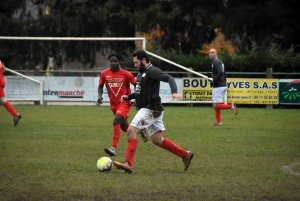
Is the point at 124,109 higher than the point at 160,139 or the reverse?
higher

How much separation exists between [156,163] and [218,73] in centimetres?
834

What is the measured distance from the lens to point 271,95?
27.7 metres

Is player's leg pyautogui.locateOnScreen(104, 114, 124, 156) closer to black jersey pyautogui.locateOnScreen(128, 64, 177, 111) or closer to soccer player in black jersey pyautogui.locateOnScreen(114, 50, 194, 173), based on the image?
soccer player in black jersey pyautogui.locateOnScreen(114, 50, 194, 173)

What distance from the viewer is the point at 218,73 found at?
1956cm

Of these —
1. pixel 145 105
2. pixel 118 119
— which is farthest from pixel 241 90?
pixel 145 105

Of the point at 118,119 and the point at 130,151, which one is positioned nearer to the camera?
the point at 130,151

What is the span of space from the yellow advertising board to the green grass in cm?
692

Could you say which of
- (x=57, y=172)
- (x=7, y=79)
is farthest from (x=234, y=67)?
(x=57, y=172)

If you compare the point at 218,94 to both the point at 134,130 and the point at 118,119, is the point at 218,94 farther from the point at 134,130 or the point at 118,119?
the point at 134,130

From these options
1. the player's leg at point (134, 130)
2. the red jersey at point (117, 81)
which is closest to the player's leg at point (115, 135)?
the red jersey at point (117, 81)

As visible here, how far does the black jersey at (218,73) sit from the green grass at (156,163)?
118 centimetres

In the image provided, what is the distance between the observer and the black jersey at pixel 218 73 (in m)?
19.5

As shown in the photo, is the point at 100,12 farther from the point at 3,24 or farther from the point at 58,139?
the point at 58,139

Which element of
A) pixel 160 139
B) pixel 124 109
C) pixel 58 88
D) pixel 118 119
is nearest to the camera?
pixel 160 139
